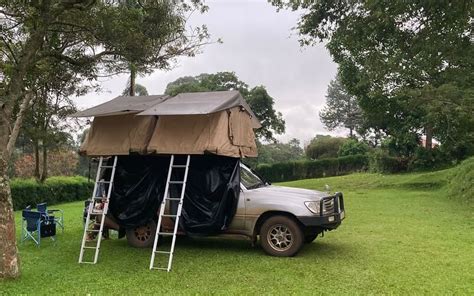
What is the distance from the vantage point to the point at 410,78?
17.7 meters

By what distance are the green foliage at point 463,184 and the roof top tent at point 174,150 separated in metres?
11.0

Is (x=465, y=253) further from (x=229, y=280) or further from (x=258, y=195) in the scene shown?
(x=229, y=280)

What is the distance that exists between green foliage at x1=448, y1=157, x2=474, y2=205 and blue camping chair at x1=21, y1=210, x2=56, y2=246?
1350 cm

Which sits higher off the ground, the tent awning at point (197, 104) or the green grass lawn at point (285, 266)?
the tent awning at point (197, 104)

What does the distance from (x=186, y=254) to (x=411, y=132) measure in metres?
24.6

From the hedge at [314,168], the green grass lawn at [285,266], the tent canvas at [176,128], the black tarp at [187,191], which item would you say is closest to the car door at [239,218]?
the black tarp at [187,191]

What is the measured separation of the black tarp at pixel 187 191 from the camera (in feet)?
28.0

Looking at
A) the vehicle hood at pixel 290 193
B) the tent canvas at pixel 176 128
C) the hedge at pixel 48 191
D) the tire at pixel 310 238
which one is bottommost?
the hedge at pixel 48 191

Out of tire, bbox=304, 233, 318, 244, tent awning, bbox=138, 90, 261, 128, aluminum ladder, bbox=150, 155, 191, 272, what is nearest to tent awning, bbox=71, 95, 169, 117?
tent awning, bbox=138, 90, 261, 128

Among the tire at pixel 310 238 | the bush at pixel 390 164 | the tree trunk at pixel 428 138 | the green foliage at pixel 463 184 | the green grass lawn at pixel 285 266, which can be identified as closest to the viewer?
the green grass lawn at pixel 285 266

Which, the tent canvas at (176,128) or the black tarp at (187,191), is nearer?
the tent canvas at (176,128)

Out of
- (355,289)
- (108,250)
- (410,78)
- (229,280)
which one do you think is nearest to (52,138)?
(108,250)

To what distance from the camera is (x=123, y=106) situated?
8984 mm

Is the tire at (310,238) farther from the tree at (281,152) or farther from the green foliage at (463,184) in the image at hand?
the tree at (281,152)
